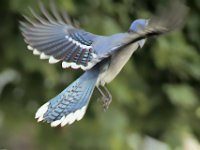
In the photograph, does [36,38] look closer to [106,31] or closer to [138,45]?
[138,45]

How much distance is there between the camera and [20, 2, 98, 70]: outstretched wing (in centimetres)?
184

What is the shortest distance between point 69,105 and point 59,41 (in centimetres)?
35

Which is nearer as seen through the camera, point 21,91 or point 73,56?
point 73,56

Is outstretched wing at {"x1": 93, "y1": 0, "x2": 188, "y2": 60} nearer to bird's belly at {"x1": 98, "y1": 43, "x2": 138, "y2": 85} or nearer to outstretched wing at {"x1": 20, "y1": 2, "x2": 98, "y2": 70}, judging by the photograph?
bird's belly at {"x1": 98, "y1": 43, "x2": 138, "y2": 85}

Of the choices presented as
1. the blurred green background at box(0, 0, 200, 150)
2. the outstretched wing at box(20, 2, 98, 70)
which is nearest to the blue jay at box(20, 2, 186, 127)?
the outstretched wing at box(20, 2, 98, 70)

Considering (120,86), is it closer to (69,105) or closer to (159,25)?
(69,105)

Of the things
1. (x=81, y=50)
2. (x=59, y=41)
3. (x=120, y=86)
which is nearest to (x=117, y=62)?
(x=81, y=50)

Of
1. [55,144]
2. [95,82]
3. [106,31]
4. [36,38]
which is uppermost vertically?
[36,38]

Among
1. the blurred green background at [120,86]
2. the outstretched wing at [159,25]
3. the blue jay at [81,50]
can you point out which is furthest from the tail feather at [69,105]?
the blurred green background at [120,86]

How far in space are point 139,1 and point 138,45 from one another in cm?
140

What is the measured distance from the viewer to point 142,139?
3.65 metres

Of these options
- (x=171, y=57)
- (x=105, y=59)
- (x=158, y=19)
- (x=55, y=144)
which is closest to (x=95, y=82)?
(x=105, y=59)

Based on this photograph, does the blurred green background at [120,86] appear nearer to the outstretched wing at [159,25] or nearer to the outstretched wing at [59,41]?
the outstretched wing at [59,41]

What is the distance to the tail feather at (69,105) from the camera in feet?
5.31
